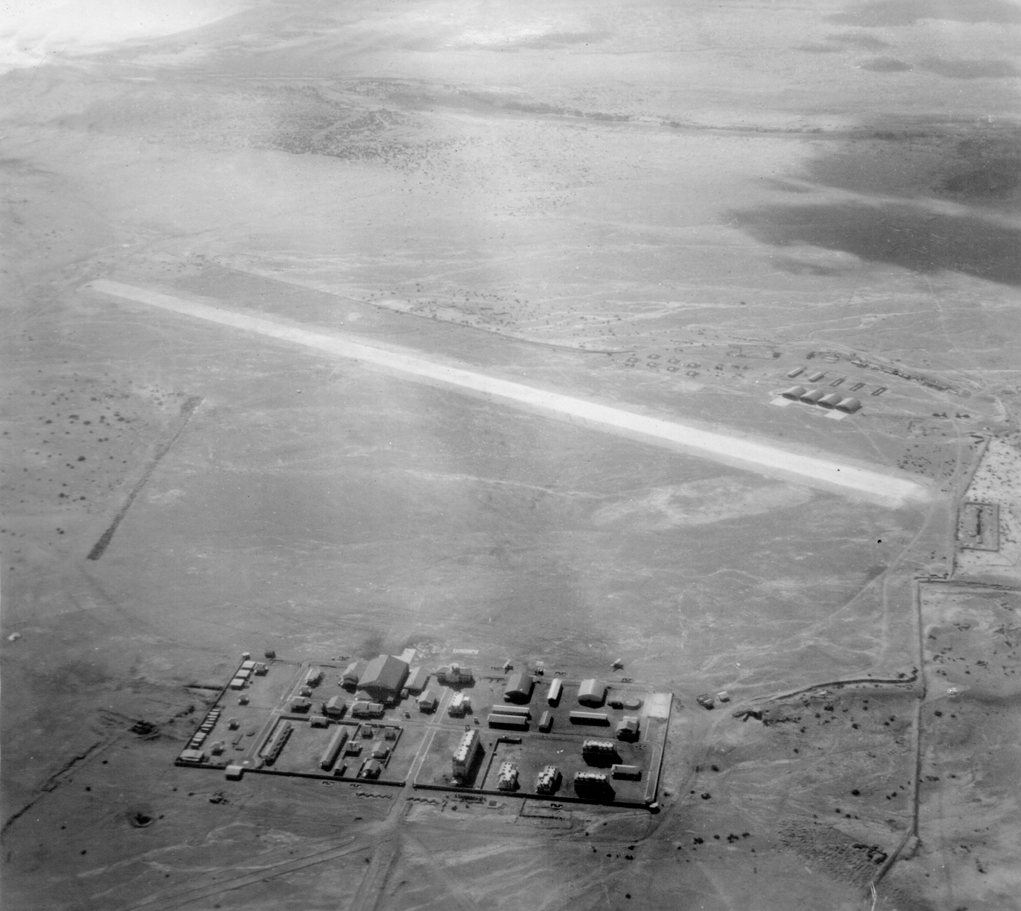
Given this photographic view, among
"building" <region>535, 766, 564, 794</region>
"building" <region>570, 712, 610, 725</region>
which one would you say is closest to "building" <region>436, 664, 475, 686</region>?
"building" <region>570, 712, 610, 725</region>

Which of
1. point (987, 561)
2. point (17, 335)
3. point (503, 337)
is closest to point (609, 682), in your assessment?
point (987, 561)

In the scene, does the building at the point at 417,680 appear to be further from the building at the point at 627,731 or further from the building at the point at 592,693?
the building at the point at 627,731

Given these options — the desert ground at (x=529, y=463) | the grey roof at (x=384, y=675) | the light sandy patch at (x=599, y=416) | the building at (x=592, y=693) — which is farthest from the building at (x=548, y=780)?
the light sandy patch at (x=599, y=416)

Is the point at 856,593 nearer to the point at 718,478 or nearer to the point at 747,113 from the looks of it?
the point at 718,478

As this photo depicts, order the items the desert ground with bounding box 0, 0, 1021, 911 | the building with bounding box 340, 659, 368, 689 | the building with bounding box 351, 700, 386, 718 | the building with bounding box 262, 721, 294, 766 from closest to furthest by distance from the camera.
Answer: the desert ground with bounding box 0, 0, 1021, 911 < the building with bounding box 262, 721, 294, 766 < the building with bounding box 351, 700, 386, 718 < the building with bounding box 340, 659, 368, 689

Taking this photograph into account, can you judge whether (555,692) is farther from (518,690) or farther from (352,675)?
(352,675)

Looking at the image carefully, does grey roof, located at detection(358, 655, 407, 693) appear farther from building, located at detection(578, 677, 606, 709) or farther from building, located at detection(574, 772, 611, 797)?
building, located at detection(574, 772, 611, 797)

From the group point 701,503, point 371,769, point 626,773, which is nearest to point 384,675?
point 371,769
